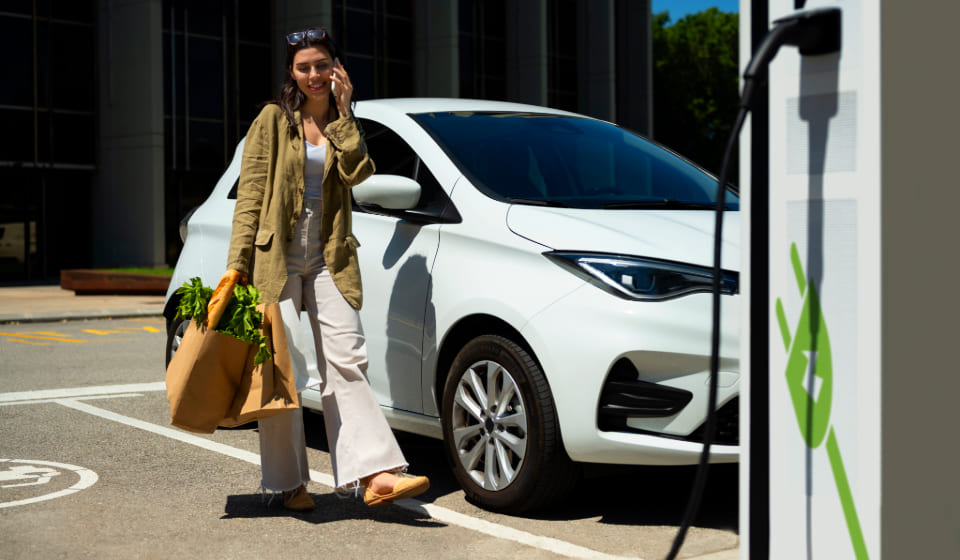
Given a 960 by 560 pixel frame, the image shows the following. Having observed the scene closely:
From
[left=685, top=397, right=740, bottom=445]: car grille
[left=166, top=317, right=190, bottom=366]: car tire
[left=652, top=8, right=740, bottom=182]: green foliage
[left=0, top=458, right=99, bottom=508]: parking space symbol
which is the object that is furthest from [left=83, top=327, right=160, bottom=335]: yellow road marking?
[left=652, top=8, right=740, bottom=182]: green foliage

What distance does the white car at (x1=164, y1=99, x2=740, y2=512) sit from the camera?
13.8 feet

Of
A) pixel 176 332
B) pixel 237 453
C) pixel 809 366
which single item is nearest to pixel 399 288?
pixel 237 453

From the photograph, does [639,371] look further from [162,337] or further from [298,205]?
[162,337]

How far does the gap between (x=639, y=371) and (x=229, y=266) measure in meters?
1.65

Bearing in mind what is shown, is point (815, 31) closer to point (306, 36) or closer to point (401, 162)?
point (306, 36)

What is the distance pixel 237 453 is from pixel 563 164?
2.26 m

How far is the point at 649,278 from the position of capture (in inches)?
168

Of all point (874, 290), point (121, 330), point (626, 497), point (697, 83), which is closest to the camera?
point (874, 290)

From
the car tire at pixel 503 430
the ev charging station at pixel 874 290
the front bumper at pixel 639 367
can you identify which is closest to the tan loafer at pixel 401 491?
the car tire at pixel 503 430

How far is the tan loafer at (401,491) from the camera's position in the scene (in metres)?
4.52

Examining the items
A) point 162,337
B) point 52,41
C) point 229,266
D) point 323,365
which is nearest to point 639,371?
point 323,365

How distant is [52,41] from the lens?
94.3 ft

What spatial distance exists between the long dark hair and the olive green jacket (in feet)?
0.12

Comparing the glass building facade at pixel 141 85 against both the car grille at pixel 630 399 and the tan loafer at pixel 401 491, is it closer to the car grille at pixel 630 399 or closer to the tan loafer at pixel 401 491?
the tan loafer at pixel 401 491
